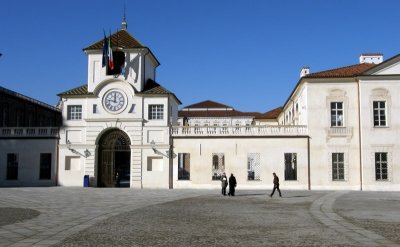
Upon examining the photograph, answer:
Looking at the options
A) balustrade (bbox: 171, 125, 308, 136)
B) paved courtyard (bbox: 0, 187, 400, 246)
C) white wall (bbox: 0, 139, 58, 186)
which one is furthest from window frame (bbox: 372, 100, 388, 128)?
white wall (bbox: 0, 139, 58, 186)

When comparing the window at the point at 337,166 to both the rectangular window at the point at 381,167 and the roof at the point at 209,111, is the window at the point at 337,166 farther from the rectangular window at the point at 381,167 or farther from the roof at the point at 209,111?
the roof at the point at 209,111

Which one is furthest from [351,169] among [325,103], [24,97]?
[24,97]

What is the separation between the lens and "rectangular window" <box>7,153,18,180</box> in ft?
127

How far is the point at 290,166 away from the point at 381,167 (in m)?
6.78

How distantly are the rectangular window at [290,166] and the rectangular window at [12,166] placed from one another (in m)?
22.1

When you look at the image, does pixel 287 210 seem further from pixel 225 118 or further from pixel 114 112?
pixel 225 118

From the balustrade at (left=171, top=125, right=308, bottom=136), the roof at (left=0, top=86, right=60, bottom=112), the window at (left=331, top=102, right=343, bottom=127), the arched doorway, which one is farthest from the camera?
the roof at (left=0, top=86, right=60, bottom=112)

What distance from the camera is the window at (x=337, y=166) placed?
35.7 metres

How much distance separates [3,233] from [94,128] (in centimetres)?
2583

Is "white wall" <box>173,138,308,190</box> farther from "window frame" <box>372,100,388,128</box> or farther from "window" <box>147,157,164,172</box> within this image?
"window frame" <box>372,100,388,128</box>

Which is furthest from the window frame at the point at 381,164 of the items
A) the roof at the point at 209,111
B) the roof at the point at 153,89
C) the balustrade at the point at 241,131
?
the roof at the point at 209,111

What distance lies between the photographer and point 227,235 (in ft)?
40.7

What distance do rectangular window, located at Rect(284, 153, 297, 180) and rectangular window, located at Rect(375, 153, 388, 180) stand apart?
607cm

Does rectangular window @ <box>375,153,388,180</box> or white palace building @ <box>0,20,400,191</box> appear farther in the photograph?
white palace building @ <box>0,20,400,191</box>
